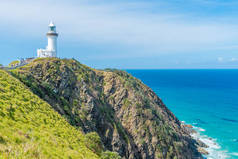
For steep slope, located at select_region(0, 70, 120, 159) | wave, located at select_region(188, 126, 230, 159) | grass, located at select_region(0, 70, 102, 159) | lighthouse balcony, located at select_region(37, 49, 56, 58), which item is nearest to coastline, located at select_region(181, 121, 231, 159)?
wave, located at select_region(188, 126, 230, 159)

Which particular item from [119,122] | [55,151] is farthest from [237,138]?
[55,151]

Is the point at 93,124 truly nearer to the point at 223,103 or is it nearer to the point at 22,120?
the point at 22,120

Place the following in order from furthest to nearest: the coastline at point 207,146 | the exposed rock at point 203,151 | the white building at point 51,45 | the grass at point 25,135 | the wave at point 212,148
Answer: the exposed rock at point 203,151 → the coastline at point 207,146 → the wave at point 212,148 → the white building at point 51,45 → the grass at point 25,135

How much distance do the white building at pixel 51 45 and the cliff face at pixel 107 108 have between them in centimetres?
499

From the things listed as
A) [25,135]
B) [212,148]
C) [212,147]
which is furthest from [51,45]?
[212,147]

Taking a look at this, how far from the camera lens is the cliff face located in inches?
1610

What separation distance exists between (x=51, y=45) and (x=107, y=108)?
2511 centimetres

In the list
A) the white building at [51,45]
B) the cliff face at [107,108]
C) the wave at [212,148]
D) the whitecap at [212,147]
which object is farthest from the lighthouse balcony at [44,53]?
the whitecap at [212,147]

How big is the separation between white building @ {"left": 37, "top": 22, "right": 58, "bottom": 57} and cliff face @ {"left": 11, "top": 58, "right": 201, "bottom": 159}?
4.99m

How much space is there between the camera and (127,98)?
57.4 metres

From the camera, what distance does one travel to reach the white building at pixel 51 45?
5347 centimetres

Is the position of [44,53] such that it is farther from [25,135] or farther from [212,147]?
[212,147]

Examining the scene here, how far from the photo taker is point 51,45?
5466cm

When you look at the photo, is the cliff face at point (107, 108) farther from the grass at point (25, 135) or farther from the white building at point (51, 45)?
the grass at point (25, 135)
